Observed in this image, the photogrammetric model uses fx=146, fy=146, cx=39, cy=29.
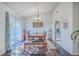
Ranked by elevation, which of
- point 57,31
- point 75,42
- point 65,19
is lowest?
point 75,42

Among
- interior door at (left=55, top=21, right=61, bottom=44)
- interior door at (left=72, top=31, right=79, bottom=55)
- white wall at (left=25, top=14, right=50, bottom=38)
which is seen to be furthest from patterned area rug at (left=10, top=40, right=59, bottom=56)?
interior door at (left=72, top=31, right=79, bottom=55)

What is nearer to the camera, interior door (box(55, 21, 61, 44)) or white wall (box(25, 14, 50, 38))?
white wall (box(25, 14, 50, 38))

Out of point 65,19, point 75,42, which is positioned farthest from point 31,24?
point 75,42

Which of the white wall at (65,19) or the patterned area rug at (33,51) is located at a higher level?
the white wall at (65,19)

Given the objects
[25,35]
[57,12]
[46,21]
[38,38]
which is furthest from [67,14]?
[25,35]

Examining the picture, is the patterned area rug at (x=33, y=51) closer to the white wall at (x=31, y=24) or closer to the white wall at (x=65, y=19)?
the white wall at (x=65, y=19)

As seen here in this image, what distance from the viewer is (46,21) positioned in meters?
5.65

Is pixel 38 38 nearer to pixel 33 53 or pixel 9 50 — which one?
pixel 33 53

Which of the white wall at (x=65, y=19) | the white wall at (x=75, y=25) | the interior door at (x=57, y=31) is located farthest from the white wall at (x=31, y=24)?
the white wall at (x=75, y=25)

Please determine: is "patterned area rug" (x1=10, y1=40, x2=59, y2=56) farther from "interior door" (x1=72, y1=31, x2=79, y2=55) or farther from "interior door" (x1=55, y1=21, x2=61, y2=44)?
"interior door" (x1=72, y1=31, x2=79, y2=55)

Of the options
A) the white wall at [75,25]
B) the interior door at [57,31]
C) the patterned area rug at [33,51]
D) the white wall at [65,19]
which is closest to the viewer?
the white wall at [75,25]

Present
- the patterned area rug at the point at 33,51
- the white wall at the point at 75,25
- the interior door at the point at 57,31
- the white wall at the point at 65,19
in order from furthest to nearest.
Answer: the interior door at the point at 57,31 → the white wall at the point at 65,19 → the patterned area rug at the point at 33,51 → the white wall at the point at 75,25

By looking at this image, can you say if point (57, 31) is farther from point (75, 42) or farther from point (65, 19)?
point (75, 42)

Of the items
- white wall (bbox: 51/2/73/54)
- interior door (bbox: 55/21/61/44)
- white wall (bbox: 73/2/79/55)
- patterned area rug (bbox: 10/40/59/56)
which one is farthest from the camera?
interior door (bbox: 55/21/61/44)
